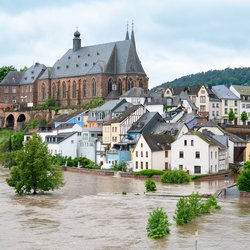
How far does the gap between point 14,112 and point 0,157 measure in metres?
28.1

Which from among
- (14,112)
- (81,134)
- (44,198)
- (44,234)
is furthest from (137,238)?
(14,112)

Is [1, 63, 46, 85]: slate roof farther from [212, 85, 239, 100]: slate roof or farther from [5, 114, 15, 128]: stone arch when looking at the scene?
[212, 85, 239, 100]: slate roof

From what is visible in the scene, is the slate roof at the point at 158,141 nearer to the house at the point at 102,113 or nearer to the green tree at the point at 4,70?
the house at the point at 102,113

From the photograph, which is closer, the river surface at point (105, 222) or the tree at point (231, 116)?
the river surface at point (105, 222)

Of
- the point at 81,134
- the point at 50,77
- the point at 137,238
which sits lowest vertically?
the point at 137,238

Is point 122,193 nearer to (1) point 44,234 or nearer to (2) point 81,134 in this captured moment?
(1) point 44,234

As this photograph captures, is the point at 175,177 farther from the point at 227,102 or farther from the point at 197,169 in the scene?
the point at 227,102

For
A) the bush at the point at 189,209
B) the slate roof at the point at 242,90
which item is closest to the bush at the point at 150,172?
the bush at the point at 189,209

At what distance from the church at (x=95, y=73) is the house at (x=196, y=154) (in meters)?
45.7

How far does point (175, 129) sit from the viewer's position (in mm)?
84688

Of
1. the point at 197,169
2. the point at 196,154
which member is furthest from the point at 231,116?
the point at 197,169

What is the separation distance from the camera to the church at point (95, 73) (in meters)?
122

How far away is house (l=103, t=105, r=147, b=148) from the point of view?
90250mm

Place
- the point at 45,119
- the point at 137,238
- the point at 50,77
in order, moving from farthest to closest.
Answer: the point at 50,77
the point at 45,119
the point at 137,238
